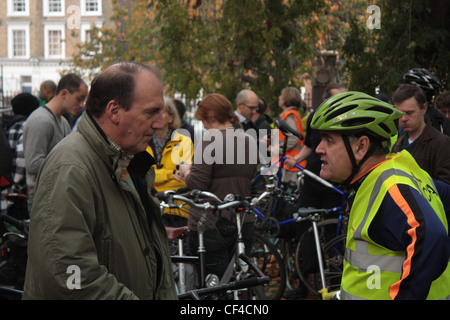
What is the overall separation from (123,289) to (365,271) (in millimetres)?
869

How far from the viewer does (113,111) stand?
7.75 feet

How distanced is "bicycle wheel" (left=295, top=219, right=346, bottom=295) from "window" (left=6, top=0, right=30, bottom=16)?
5044 cm

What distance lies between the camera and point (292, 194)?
8.23m

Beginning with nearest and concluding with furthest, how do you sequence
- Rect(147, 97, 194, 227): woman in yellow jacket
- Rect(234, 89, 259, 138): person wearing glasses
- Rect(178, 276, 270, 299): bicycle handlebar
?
1. Rect(178, 276, 270, 299): bicycle handlebar
2. Rect(147, 97, 194, 227): woman in yellow jacket
3. Rect(234, 89, 259, 138): person wearing glasses

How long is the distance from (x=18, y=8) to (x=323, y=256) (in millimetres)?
53693

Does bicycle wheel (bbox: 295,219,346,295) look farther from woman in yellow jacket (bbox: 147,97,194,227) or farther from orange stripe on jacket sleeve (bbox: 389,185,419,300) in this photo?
orange stripe on jacket sleeve (bbox: 389,185,419,300)

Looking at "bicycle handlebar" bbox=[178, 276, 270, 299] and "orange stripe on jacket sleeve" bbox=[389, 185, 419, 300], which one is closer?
"orange stripe on jacket sleeve" bbox=[389, 185, 419, 300]

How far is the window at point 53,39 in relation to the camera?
53.5 m

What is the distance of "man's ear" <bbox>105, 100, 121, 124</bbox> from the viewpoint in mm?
2359

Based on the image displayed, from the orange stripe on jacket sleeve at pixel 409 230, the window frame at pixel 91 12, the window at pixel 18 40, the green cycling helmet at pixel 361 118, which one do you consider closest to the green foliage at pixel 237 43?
the green cycling helmet at pixel 361 118

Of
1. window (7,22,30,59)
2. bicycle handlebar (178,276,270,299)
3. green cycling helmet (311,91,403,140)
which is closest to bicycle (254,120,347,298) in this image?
bicycle handlebar (178,276,270,299)

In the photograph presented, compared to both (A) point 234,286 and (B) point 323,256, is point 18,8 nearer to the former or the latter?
(B) point 323,256

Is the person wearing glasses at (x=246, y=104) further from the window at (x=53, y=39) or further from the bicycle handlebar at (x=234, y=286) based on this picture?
the window at (x=53, y=39)
